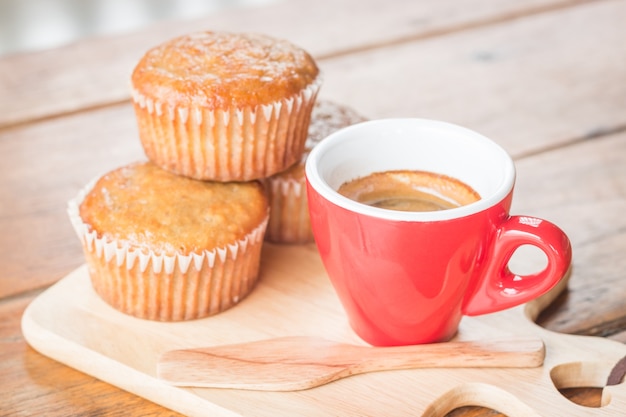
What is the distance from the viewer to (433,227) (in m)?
0.81

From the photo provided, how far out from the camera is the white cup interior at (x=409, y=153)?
91 centimetres

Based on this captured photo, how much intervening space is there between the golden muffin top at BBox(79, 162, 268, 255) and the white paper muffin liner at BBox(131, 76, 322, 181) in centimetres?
2

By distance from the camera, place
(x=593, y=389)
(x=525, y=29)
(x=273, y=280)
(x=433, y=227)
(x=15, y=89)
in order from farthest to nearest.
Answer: (x=525, y=29) → (x=15, y=89) → (x=273, y=280) → (x=593, y=389) → (x=433, y=227)

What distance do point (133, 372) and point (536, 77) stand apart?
0.96 metres

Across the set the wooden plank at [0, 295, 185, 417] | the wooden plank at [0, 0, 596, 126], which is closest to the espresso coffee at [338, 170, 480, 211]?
the wooden plank at [0, 295, 185, 417]

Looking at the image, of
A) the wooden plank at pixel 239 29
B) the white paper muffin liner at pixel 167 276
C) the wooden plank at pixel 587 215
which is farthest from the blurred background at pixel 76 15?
the white paper muffin liner at pixel 167 276

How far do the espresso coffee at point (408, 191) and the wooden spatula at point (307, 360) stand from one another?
0.15 m

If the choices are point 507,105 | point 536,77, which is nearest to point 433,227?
point 507,105

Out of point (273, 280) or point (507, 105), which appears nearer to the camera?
point (273, 280)

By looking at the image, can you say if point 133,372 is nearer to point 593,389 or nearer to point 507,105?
point 593,389

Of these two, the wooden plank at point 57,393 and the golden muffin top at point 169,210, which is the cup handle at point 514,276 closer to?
the wooden plank at point 57,393

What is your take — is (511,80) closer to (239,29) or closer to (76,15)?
(239,29)

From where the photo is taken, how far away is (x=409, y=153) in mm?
962

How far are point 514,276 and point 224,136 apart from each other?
0.35 m
